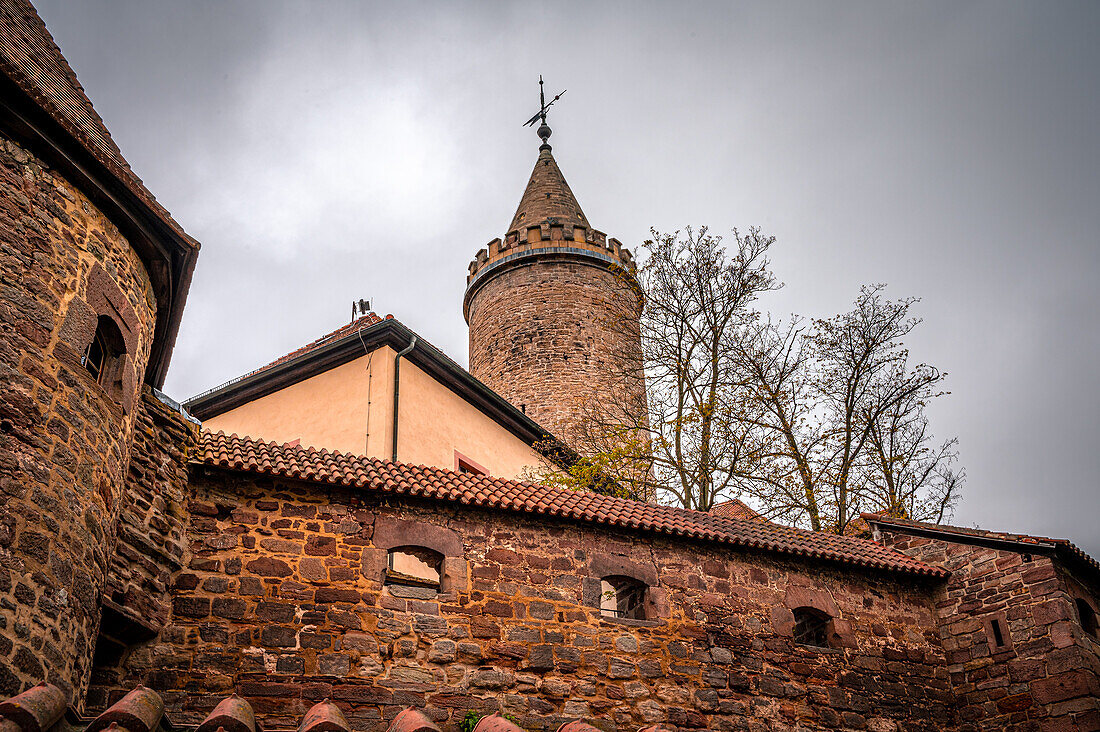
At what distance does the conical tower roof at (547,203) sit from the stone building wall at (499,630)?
48.7 ft

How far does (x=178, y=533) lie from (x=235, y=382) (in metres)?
6.24

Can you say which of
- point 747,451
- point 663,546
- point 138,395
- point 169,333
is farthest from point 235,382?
point 747,451

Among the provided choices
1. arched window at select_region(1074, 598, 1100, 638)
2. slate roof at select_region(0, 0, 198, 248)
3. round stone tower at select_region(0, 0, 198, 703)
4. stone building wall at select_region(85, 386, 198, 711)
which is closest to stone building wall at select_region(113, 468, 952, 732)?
stone building wall at select_region(85, 386, 198, 711)

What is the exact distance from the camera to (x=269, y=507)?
10008 millimetres

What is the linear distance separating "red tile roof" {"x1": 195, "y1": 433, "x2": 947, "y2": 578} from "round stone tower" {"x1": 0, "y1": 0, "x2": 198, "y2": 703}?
1445 mm

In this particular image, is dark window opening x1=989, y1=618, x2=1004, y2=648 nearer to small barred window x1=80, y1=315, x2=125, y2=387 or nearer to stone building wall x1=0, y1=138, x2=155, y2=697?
stone building wall x1=0, y1=138, x2=155, y2=697

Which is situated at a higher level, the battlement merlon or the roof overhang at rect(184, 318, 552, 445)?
the battlement merlon

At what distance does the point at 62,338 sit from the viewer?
25.3 feet

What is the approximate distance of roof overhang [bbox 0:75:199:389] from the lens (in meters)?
7.76

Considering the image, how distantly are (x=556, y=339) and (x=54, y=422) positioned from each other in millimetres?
16209

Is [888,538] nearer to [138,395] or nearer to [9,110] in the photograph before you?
[138,395]

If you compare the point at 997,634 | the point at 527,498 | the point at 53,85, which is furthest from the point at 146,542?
the point at 997,634

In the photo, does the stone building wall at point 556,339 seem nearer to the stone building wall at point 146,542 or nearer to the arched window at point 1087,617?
the arched window at point 1087,617

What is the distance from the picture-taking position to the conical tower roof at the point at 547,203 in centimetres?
2583
